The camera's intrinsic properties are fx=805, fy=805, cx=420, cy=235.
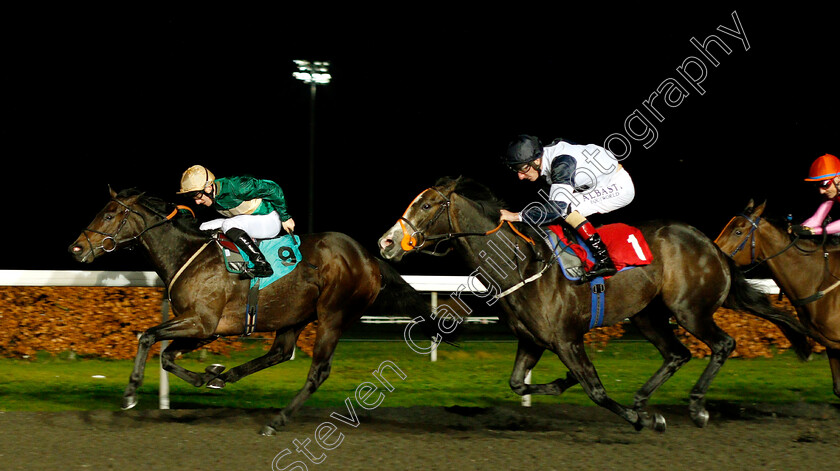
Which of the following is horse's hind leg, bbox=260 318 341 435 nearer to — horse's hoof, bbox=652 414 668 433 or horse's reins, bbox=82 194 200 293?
horse's reins, bbox=82 194 200 293

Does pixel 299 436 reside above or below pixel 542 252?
below

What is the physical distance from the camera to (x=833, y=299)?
5.31 metres

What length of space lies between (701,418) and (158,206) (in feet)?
11.6

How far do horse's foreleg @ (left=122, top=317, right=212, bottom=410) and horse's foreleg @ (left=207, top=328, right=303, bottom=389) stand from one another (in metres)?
0.40

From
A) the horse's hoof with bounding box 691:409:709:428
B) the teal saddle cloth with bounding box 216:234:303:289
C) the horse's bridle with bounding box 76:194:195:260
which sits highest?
the horse's bridle with bounding box 76:194:195:260

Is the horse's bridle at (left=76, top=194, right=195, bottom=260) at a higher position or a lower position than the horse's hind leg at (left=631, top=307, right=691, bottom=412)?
higher

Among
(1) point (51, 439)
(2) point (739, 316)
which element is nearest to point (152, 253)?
(1) point (51, 439)

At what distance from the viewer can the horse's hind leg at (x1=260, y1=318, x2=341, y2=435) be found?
15.0 feet

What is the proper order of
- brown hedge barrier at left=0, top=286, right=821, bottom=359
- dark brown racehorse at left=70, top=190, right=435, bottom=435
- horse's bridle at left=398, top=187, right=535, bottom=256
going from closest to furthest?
horse's bridle at left=398, top=187, right=535, bottom=256 < dark brown racehorse at left=70, top=190, right=435, bottom=435 < brown hedge barrier at left=0, top=286, right=821, bottom=359

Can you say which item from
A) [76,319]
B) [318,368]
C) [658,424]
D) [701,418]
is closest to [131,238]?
[318,368]

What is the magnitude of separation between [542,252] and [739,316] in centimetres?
452

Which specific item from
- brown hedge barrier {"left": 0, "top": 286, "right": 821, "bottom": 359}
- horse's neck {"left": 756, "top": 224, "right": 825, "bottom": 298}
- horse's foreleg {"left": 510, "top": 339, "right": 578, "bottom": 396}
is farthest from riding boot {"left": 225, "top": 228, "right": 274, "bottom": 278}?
horse's neck {"left": 756, "top": 224, "right": 825, "bottom": 298}

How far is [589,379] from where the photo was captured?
431 cm

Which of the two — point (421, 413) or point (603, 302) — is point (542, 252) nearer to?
point (603, 302)
